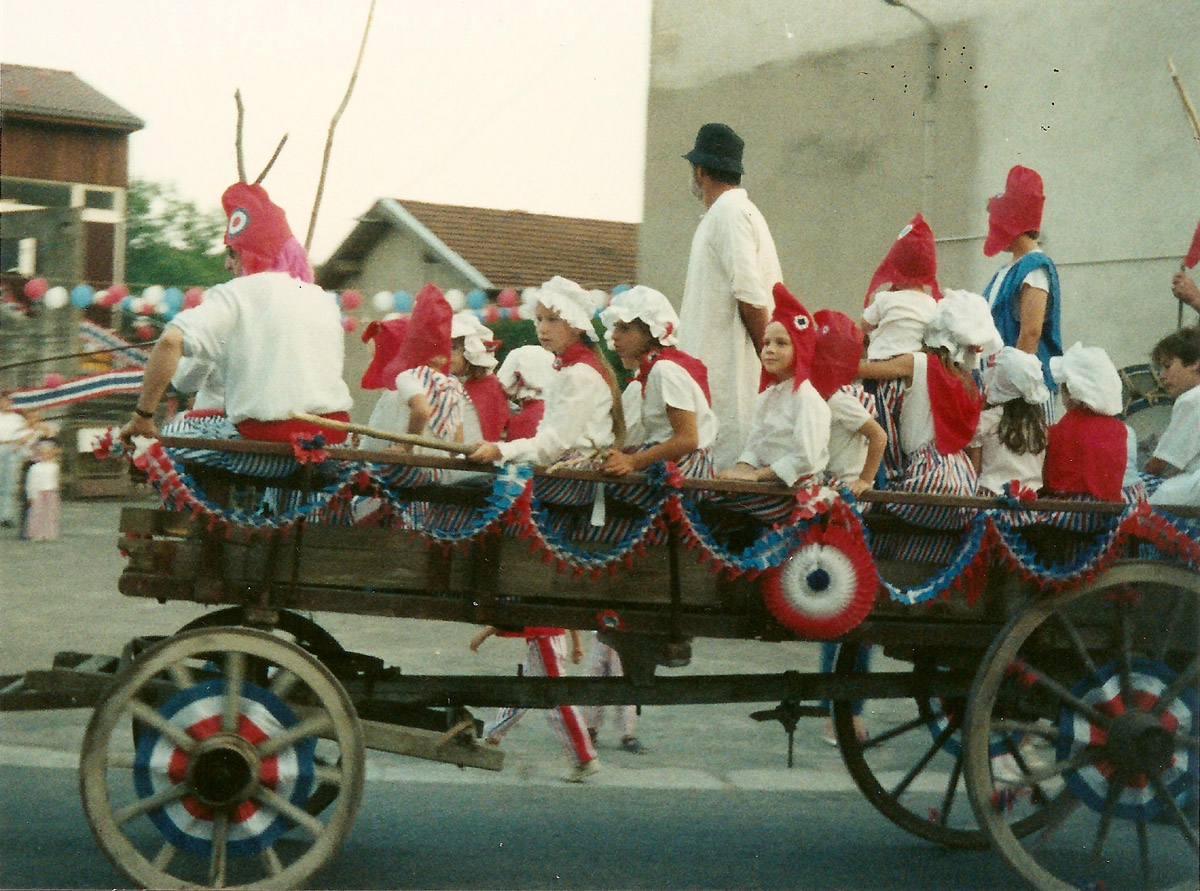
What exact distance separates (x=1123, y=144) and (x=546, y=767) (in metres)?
6.50

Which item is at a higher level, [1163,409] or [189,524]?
[1163,409]

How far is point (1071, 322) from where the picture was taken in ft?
34.1

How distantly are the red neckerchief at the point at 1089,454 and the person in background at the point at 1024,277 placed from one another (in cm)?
71

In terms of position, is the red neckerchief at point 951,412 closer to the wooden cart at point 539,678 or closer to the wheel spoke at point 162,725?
the wooden cart at point 539,678

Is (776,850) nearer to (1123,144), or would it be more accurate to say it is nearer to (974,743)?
(974,743)

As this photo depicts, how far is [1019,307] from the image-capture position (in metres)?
5.17

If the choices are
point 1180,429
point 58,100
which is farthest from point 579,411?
point 58,100

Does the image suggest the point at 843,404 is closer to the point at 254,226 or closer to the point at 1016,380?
the point at 1016,380

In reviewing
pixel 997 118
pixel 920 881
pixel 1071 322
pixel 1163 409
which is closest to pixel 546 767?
pixel 920 881

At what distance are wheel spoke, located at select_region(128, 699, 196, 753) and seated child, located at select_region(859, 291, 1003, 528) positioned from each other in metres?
2.37

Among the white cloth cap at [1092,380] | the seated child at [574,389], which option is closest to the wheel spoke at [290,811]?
the seated child at [574,389]

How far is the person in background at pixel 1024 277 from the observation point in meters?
5.11

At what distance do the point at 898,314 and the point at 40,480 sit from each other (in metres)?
11.3

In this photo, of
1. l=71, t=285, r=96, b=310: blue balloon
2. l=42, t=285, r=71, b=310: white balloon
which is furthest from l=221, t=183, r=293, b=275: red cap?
l=42, t=285, r=71, b=310: white balloon
